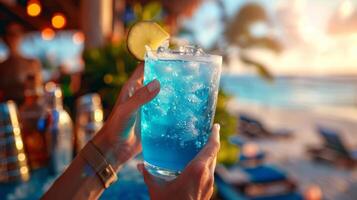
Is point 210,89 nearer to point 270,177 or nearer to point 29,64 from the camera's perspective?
point 29,64

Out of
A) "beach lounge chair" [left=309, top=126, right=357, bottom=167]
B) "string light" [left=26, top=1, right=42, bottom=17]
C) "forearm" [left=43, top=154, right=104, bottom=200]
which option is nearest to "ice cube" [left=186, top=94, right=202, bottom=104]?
"forearm" [left=43, top=154, right=104, bottom=200]

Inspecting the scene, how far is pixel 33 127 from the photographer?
1.78 meters

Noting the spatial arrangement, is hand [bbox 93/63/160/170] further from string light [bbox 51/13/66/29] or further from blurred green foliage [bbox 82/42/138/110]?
string light [bbox 51/13/66/29]

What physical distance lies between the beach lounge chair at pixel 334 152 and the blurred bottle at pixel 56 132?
998 centimetres

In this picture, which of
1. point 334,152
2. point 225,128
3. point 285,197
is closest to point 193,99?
point 225,128

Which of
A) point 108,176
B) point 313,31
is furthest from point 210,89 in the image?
point 313,31

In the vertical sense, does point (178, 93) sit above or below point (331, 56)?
above

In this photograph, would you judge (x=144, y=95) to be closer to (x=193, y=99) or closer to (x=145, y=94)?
(x=145, y=94)

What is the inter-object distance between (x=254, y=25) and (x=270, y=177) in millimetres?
14836

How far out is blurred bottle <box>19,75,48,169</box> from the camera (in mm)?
1751

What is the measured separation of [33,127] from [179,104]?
3.75 ft

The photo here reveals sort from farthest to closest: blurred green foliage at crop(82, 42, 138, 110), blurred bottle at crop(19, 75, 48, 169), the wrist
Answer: blurred green foliage at crop(82, 42, 138, 110) → blurred bottle at crop(19, 75, 48, 169) → the wrist

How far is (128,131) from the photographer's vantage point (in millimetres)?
1105

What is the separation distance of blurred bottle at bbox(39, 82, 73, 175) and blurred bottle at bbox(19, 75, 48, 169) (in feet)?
0.30
